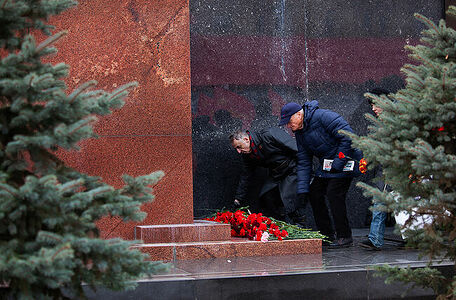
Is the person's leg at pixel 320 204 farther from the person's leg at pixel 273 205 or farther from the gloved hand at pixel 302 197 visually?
the person's leg at pixel 273 205

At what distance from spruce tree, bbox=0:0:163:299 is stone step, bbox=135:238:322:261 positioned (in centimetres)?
303

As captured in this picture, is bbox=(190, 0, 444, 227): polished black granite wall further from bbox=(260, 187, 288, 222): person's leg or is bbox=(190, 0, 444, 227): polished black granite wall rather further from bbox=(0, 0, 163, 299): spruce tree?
bbox=(0, 0, 163, 299): spruce tree

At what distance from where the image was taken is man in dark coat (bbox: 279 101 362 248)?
25.9 ft

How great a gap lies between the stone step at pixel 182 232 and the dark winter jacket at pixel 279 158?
1.54 metres

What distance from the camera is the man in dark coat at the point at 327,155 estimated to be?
7.89m

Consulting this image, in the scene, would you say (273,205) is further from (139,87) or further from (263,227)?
(139,87)

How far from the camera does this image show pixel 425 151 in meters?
4.22

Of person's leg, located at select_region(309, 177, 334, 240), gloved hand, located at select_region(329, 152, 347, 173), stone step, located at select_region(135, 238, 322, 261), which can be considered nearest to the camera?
stone step, located at select_region(135, 238, 322, 261)

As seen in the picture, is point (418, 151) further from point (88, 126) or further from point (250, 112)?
point (250, 112)

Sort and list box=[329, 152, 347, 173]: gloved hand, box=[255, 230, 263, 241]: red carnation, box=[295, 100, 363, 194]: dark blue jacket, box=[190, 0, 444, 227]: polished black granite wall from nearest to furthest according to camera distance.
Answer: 1. box=[255, 230, 263, 241]: red carnation
2. box=[329, 152, 347, 173]: gloved hand
3. box=[295, 100, 363, 194]: dark blue jacket
4. box=[190, 0, 444, 227]: polished black granite wall

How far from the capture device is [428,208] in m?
4.51

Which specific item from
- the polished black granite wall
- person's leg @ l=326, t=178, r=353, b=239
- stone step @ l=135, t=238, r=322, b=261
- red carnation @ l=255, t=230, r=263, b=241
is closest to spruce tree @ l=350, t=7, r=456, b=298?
stone step @ l=135, t=238, r=322, b=261

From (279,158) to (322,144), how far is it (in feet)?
2.65

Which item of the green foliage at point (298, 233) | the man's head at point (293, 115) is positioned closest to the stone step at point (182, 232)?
the green foliage at point (298, 233)
